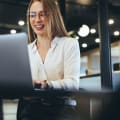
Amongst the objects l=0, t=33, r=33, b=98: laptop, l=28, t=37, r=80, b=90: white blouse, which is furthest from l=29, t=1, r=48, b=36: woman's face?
l=0, t=33, r=33, b=98: laptop

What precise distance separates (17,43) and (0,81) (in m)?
0.33

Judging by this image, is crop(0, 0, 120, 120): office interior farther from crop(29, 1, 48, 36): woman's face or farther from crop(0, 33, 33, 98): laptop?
crop(0, 33, 33, 98): laptop

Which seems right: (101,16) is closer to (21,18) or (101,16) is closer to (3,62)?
(21,18)

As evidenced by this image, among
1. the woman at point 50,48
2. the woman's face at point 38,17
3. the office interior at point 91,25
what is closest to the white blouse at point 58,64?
the woman at point 50,48

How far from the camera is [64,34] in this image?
4.87 ft

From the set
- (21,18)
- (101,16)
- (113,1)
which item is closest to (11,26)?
(21,18)

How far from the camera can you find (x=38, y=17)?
4.67 ft

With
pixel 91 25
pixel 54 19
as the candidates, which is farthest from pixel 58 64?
pixel 91 25

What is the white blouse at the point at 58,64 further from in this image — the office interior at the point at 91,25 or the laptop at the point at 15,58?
the office interior at the point at 91,25

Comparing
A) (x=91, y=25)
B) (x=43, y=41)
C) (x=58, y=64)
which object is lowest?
(x=58, y=64)

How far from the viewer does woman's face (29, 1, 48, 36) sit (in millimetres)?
1417

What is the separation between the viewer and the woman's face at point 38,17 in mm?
1417

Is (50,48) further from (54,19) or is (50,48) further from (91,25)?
(91,25)

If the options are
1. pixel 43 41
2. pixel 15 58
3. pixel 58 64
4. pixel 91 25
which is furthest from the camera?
pixel 91 25
